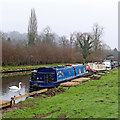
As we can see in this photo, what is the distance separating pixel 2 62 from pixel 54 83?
68.3 feet

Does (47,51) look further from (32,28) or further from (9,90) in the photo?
(9,90)

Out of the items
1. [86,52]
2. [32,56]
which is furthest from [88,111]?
[86,52]

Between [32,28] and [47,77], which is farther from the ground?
[32,28]

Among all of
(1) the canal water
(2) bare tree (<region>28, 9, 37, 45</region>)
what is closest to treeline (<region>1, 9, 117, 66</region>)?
(2) bare tree (<region>28, 9, 37, 45</region>)

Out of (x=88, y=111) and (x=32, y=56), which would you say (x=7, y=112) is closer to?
(x=88, y=111)

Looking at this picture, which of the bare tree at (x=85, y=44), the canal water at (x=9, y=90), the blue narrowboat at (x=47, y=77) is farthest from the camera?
the bare tree at (x=85, y=44)

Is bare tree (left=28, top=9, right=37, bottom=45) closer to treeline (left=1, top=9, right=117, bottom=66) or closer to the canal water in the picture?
treeline (left=1, top=9, right=117, bottom=66)

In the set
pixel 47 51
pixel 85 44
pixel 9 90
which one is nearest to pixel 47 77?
pixel 9 90

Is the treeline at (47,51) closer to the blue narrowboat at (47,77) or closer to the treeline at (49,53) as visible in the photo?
the treeline at (49,53)

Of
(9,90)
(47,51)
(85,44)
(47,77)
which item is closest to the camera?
(9,90)

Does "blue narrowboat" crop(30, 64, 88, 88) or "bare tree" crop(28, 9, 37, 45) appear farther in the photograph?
"bare tree" crop(28, 9, 37, 45)

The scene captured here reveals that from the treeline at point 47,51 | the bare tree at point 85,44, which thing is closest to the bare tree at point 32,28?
the treeline at point 47,51

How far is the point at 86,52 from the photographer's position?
2344 inches

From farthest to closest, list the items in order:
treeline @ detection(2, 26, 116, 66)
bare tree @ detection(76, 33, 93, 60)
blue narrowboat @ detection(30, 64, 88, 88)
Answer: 1. bare tree @ detection(76, 33, 93, 60)
2. treeline @ detection(2, 26, 116, 66)
3. blue narrowboat @ detection(30, 64, 88, 88)
